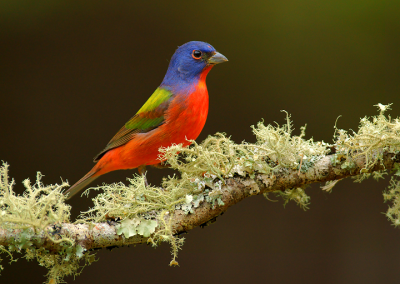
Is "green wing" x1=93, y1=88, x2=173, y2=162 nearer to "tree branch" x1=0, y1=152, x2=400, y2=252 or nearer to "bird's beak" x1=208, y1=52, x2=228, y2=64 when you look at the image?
"bird's beak" x1=208, y1=52, x2=228, y2=64

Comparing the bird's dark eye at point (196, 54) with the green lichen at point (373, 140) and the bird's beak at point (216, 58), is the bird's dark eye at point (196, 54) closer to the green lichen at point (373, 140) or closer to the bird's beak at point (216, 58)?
the bird's beak at point (216, 58)

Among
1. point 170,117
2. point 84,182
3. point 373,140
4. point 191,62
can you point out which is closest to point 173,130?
point 170,117

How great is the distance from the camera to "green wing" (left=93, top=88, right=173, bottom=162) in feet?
7.47

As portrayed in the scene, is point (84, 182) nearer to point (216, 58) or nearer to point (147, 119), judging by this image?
point (147, 119)

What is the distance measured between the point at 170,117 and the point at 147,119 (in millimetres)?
205

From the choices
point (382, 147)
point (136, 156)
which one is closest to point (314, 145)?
point (382, 147)

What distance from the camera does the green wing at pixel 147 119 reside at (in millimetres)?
2275

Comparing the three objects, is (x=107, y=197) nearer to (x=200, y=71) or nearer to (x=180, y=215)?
(x=180, y=215)

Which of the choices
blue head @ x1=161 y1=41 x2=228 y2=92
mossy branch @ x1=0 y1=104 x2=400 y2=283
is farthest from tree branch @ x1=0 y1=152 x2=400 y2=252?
blue head @ x1=161 y1=41 x2=228 y2=92

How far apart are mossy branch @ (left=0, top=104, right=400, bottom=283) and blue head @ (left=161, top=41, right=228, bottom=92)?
1.91ft

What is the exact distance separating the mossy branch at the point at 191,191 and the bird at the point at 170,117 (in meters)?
0.35

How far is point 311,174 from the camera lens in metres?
1.84

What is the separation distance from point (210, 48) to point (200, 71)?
150mm

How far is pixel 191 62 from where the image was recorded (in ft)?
7.74
